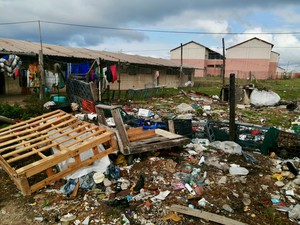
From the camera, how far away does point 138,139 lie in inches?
175

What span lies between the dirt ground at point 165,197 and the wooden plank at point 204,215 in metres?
0.05

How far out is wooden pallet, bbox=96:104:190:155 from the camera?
3.92m

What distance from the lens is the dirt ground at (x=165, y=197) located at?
110 inches

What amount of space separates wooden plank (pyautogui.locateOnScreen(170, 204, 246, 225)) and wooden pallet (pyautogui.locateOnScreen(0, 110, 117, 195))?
156cm

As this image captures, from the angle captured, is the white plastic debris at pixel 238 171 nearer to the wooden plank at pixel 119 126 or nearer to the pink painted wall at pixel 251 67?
the wooden plank at pixel 119 126

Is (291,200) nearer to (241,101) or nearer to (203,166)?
(203,166)

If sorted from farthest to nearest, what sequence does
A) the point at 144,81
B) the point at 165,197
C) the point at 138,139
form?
the point at 144,81 < the point at 138,139 < the point at 165,197

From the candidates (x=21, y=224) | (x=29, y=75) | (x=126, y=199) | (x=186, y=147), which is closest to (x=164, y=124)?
(x=186, y=147)

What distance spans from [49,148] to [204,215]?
3.01m

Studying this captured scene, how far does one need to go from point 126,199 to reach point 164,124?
277 cm

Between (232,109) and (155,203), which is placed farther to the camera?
(232,109)

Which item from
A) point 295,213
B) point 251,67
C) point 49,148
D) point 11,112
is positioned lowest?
point 295,213

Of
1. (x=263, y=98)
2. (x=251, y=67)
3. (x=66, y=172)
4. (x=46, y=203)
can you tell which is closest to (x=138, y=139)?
(x=66, y=172)

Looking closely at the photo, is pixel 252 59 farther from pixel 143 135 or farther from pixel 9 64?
pixel 143 135
